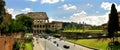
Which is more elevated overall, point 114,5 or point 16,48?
point 114,5

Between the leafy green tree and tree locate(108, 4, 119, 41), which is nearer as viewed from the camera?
the leafy green tree

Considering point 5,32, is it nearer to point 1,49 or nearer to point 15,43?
point 15,43

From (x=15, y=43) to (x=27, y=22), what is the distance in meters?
103

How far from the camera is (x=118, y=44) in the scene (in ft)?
279

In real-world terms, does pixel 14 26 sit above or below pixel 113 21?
below

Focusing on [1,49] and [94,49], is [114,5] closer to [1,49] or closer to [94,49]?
[94,49]

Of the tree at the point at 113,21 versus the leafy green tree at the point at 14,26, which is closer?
the leafy green tree at the point at 14,26

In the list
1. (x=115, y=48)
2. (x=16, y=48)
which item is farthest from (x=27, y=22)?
(x=16, y=48)

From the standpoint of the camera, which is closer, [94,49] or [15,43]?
[15,43]

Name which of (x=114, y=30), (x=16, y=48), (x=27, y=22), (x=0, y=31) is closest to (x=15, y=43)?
(x=16, y=48)

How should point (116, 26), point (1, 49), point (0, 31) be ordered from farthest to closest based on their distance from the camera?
point (116, 26), point (0, 31), point (1, 49)

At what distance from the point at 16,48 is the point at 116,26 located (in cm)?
3563

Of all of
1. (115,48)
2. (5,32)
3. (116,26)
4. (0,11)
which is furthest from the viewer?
(116,26)

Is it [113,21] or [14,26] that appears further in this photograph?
[14,26]
